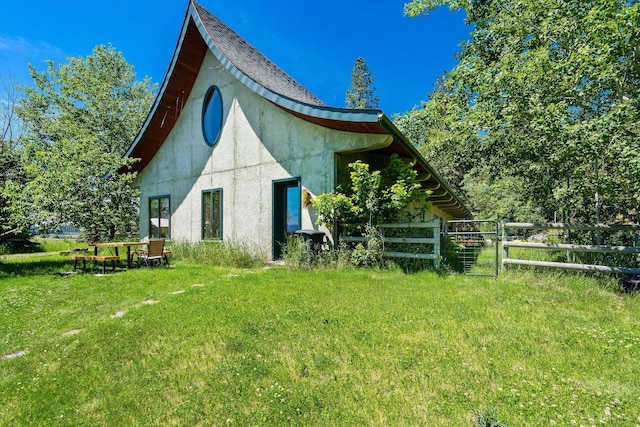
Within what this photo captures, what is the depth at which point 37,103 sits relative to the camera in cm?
2072

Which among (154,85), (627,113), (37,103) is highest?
(154,85)

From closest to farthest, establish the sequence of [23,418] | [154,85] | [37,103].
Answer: [23,418] < [37,103] < [154,85]

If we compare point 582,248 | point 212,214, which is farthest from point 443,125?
point 212,214

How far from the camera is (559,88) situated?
6.01 m

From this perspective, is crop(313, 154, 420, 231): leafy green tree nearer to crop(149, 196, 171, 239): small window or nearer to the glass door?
the glass door

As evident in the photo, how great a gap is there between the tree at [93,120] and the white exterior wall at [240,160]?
1.72 m

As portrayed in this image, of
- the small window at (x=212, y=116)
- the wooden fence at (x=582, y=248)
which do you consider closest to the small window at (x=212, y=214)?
the small window at (x=212, y=116)

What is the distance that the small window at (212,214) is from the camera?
11000 mm

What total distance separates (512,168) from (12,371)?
1180 centimetres

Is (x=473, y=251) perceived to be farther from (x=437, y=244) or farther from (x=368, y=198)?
(x=368, y=198)

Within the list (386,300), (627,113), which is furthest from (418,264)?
(627,113)

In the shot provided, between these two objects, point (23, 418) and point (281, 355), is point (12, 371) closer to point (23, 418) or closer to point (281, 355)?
point (23, 418)

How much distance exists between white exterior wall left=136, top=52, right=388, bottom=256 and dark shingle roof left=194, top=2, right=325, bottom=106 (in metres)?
0.69

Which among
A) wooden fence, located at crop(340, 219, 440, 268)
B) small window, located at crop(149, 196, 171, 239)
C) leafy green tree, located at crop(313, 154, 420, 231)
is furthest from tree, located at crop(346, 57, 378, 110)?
wooden fence, located at crop(340, 219, 440, 268)
